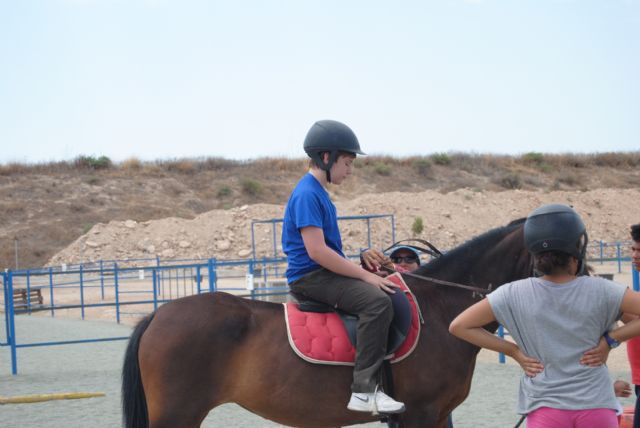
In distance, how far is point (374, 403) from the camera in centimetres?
405

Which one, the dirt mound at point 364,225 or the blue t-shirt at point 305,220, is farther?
the dirt mound at point 364,225

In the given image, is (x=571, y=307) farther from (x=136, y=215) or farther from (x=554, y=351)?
(x=136, y=215)

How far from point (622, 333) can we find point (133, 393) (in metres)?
2.78

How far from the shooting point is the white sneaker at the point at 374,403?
13.3 ft

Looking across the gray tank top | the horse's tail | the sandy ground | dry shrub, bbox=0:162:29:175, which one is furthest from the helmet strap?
dry shrub, bbox=0:162:29:175

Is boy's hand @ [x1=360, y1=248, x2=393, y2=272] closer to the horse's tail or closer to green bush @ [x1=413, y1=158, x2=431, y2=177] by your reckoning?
the horse's tail

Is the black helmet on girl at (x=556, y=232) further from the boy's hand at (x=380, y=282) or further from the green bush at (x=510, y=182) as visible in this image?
Answer: the green bush at (x=510, y=182)

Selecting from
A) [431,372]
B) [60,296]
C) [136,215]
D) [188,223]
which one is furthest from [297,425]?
[136,215]

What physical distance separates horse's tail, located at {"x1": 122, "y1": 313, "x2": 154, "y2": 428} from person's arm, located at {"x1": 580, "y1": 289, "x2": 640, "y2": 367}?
103 inches

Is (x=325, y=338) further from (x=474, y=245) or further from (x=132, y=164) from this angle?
(x=132, y=164)

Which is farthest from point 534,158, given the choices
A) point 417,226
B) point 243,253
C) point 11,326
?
A: point 11,326

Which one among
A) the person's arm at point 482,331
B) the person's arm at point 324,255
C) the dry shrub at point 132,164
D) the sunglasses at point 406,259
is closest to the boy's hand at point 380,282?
the person's arm at point 324,255

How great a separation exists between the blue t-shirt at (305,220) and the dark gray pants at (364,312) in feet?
0.45

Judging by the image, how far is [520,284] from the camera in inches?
112
